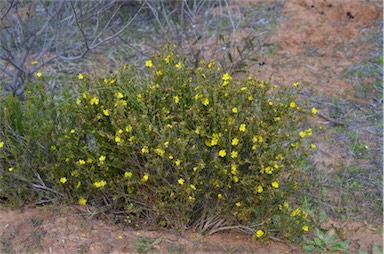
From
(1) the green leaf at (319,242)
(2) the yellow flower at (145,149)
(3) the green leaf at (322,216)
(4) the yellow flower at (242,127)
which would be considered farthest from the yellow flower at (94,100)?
(3) the green leaf at (322,216)

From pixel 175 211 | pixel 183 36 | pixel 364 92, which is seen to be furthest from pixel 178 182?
pixel 183 36

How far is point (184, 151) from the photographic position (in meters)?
2.89

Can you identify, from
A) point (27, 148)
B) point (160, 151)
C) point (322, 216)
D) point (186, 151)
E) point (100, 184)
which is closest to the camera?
point (160, 151)

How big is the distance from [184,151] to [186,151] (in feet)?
0.16

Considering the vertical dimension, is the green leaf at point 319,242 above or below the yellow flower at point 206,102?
below

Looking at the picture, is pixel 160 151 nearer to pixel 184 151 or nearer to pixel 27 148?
pixel 184 151

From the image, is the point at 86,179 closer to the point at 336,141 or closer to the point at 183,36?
the point at 336,141

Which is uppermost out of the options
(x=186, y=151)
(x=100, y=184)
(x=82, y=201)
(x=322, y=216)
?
(x=186, y=151)

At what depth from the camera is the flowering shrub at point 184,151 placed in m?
2.93

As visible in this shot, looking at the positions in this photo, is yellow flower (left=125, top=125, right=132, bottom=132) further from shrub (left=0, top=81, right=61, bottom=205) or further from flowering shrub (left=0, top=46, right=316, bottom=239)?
shrub (left=0, top=81, right=61, bottom=205)

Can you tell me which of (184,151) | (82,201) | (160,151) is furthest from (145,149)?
(82,201)

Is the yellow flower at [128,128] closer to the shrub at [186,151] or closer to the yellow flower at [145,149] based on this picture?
the shrub at [186,151]

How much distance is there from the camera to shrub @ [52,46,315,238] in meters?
2.93

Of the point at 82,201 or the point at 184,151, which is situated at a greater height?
the point at 184,151
